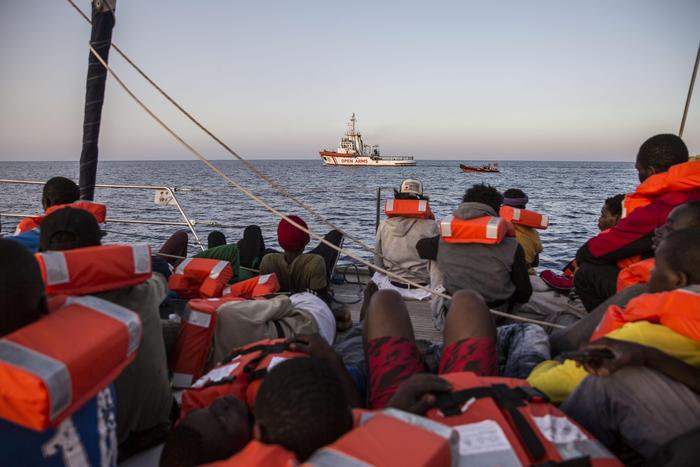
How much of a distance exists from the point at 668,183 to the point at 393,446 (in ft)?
8.01

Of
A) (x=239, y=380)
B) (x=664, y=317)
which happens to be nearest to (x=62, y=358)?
(x=239, y=380)

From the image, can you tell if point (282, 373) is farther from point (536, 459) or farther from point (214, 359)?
point (214, 359)

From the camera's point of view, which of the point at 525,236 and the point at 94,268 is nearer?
the point at 94,268

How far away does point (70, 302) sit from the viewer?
4.48 ft

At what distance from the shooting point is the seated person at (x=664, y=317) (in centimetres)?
147

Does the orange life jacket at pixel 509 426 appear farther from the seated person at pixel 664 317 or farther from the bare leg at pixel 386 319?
the bare leg at pixel 386 319

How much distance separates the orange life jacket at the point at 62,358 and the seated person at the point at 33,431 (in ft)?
0.24

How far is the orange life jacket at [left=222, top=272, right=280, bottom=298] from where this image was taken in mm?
3318

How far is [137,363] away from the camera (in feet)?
6.58

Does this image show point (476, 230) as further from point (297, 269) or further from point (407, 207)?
point (297, 269)

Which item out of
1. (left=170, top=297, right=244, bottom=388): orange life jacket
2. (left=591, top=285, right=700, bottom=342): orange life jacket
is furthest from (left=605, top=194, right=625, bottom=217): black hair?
(left=170, top=297, right=244, bottom=388): orange life jacket

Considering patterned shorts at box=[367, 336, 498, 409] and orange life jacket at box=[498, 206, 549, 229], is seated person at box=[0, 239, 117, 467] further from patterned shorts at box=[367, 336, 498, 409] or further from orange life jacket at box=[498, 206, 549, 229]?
orange life jacket at box=[498, 206, 549, 229]

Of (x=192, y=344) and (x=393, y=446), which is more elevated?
(x=393, y=446)

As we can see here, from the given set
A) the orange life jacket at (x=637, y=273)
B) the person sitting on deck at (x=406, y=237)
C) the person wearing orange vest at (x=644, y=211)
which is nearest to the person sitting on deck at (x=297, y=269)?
the person sitting on deck at (x=406, y=237)
